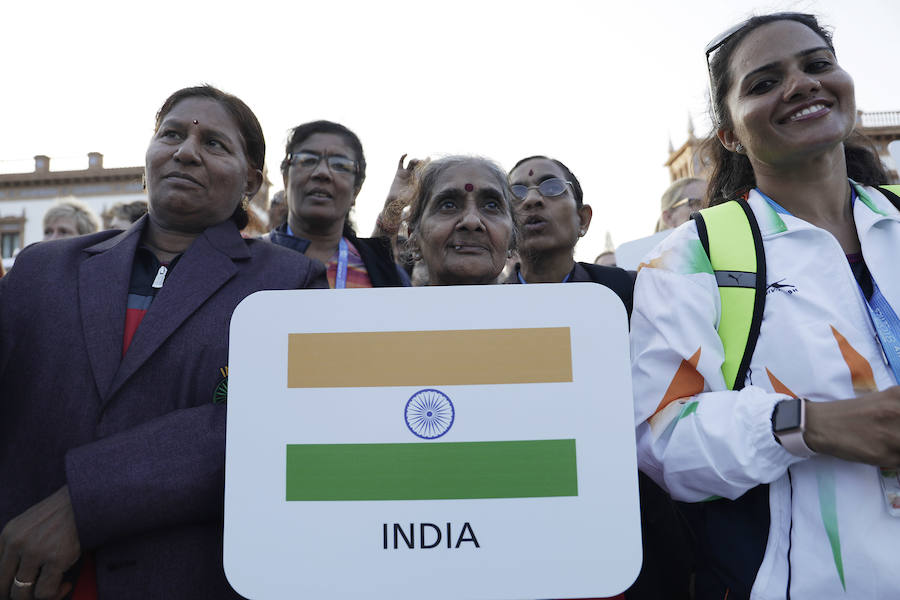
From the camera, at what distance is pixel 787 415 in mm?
1316

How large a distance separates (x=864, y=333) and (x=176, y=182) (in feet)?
5.98

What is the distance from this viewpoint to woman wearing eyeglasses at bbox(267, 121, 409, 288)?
10.2 ft

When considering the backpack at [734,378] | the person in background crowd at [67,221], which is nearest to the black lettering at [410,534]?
the backpack at [734,378]

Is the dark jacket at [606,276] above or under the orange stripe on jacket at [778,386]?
above

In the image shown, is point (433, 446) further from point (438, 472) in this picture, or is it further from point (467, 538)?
point (467, 538)

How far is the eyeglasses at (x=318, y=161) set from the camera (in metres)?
3.21

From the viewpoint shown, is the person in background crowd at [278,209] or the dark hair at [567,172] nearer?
the dark hair at [567,172]

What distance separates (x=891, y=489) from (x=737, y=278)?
52 cm

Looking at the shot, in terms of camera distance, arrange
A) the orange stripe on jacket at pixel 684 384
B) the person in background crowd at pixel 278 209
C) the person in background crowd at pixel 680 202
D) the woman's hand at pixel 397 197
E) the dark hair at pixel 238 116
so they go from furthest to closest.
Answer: the person in background crowd at pixel 680 202 < the person in background crowd at pixel 278 209 < the woman's hand at pixel 397 197 < the dark hair at pixel 238 116 < the orange stripe on jacket at pixel 684 384

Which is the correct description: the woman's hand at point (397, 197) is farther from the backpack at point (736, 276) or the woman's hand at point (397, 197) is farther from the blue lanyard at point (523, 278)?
the backpack at point (736, 276)

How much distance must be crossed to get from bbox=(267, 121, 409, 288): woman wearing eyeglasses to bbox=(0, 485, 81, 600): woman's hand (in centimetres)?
168

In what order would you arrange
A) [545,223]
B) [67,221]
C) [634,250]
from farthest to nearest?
[67,221] < [634,250] < [545,223]

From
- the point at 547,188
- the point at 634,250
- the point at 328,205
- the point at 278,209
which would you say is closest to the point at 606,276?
the point at 547,188

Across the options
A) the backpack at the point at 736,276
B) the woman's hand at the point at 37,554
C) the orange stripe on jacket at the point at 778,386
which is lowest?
the woman's hand at the point at 37,554
